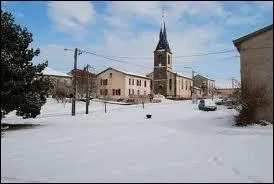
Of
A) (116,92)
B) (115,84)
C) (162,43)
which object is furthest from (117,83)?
(162,43)

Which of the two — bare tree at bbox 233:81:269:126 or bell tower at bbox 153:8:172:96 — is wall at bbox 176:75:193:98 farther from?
bare tree at bbox 233:81:269:126

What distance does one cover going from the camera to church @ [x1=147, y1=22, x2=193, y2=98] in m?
98.2

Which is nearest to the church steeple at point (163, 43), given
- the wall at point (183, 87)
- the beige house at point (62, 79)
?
the wall at point (183, 87)

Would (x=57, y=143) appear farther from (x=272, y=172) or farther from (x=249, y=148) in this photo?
(x=272, y=172)

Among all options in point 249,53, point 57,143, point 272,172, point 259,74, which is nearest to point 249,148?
point 272,172

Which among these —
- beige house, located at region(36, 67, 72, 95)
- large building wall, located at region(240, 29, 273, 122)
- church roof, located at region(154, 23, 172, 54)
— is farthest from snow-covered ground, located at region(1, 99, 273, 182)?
church roof, located at region(154, 23, 172, 54)

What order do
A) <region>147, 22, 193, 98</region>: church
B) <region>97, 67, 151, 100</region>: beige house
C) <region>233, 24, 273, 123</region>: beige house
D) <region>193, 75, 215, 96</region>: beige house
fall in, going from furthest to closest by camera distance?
<region>193, 75, 215, 96</region>: beige house < <region>147, 22, 193, 98</region>: church < <region>97, 67, 151, 100</region>: beige house < <region>233, 24, 273, 123</region>: beige house

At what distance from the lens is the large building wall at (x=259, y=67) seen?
20766 mm

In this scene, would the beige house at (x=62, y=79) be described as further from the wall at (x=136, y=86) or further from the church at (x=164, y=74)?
the church at (x=164, y=74)

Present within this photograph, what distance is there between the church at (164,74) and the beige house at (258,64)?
71.1 metres

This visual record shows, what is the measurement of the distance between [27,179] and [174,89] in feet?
298

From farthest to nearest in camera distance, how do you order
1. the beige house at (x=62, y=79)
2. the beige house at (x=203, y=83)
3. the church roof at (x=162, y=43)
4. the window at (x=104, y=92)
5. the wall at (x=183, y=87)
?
the beige house at (x=203, y=83)
the wall at (x=183, y=87)
the church roof at (x=162, y=43)
the window at (x=104, y=92)
the beige house at (x=62, y=79)

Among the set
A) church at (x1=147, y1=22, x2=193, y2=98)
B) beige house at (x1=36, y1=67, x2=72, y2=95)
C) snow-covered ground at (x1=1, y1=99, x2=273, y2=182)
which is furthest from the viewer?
church at (x1=147, y1=22, x2=193, y2=98)

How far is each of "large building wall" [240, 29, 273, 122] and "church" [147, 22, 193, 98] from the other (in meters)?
71.3
